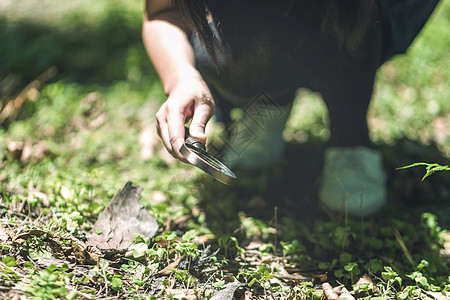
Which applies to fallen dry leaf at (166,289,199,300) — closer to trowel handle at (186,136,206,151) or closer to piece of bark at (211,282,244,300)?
piece of bark at (211,282,244,300)

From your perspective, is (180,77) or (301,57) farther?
(301,57)

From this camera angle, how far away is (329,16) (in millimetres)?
1323

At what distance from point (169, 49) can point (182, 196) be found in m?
0.66

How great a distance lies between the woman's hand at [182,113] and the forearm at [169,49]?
0.06 m

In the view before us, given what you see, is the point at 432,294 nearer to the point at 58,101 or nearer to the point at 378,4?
the point at 378,4

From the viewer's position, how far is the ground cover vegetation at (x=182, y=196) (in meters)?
1.22

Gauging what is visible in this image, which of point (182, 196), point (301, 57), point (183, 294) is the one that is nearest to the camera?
point (183, 294)

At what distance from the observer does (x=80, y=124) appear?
2.40m

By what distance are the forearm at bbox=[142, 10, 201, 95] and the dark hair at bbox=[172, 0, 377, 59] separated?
10 centimetres

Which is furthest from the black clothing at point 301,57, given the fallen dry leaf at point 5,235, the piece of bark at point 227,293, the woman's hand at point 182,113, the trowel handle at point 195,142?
the fallen dry leaf at point 5,235

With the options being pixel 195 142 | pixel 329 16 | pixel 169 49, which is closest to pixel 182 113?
pixel 195 142

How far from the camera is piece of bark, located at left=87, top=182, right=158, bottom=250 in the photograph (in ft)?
4.34

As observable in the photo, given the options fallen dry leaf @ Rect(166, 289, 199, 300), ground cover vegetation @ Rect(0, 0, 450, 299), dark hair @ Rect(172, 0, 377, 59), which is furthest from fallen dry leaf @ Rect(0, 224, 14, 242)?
dark hair @ Rect(172, 0, 377, 59)

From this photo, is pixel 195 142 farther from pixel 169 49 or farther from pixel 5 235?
pixel 5 235
